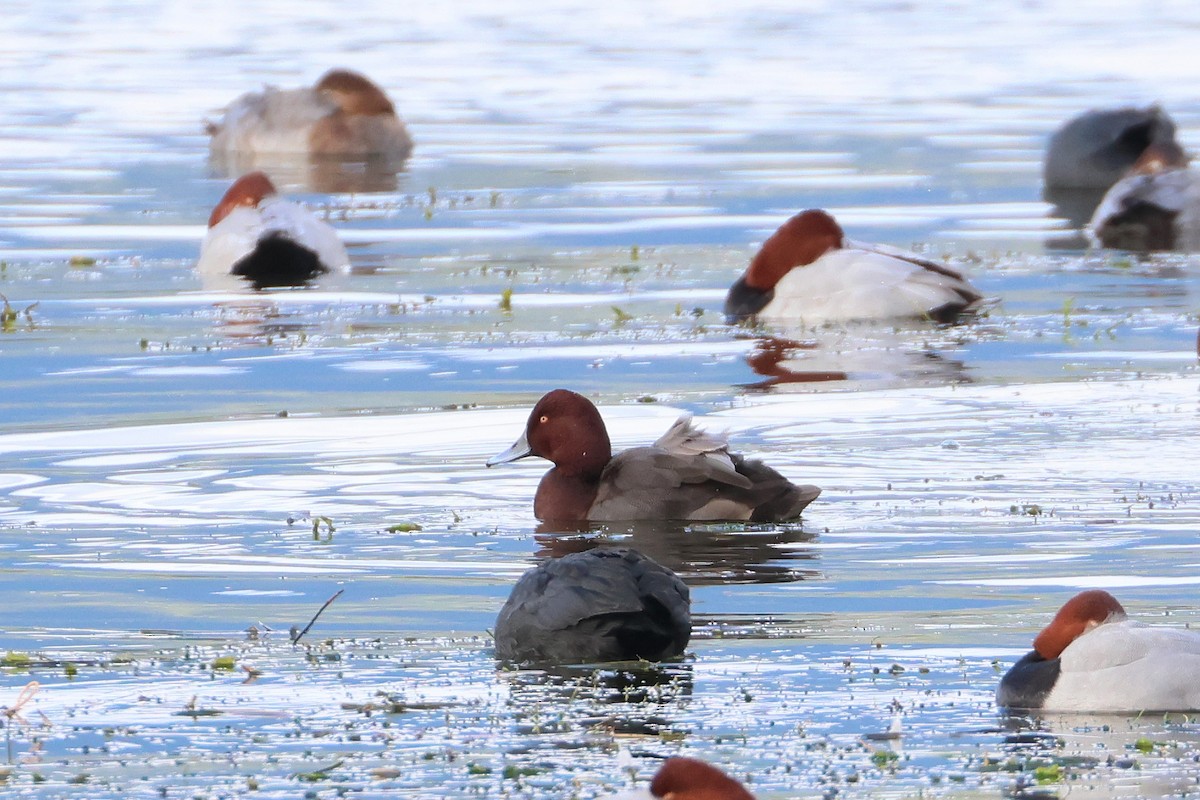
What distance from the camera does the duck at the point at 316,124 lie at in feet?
101

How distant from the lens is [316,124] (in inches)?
1240

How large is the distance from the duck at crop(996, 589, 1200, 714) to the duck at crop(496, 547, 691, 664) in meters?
1.30

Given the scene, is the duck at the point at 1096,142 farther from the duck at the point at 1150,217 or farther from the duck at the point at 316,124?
the duck at the point at 316,124

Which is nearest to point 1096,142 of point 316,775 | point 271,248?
point 271,248

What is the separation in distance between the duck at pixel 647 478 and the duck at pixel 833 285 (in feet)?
20.3

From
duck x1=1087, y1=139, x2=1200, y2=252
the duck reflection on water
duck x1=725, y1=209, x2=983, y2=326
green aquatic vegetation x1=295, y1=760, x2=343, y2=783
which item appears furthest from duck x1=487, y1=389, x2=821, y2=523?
duck x1=1087, y1=139, x2=1200, y2=252

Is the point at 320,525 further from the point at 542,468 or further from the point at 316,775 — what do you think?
the point at 316,775

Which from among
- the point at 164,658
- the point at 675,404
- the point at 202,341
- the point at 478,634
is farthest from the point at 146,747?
the point at 202,341

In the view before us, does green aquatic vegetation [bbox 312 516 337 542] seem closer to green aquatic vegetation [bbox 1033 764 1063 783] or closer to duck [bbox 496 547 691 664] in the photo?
duck [bbox 496 547 691 664]

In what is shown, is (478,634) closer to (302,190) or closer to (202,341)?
(202,341)

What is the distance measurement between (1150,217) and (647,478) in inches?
474

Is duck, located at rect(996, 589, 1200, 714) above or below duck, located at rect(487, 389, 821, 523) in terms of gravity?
below

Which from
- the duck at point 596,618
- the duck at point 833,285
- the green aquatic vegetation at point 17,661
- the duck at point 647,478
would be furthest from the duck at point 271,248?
the duck at point 596,618

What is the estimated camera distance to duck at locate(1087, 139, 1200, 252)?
22766mm
